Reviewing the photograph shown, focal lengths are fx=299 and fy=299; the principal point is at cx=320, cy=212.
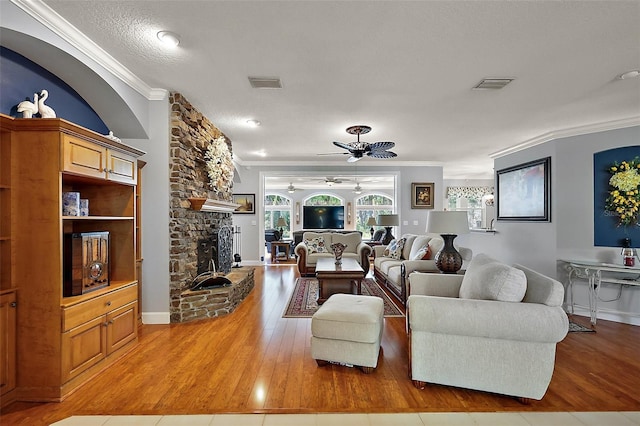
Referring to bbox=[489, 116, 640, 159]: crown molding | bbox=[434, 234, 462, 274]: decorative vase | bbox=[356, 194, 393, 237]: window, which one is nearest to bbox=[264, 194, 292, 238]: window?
bbox=[356, 194, 393, 237]: window

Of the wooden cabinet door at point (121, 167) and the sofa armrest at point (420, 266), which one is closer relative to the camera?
the wooden cabinet door at point (121, 167)

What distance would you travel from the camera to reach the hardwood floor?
2068 mm

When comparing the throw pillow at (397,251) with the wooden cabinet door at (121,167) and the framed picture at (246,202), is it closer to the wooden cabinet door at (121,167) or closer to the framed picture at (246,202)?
the framed picture at (246,202)

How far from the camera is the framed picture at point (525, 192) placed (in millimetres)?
4812

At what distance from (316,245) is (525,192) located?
164 inches

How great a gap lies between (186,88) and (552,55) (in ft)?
12.1

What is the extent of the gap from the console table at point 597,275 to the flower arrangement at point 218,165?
5228 mm

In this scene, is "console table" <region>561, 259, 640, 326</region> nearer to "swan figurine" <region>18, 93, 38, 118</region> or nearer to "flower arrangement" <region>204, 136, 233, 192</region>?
"flower arrangement" <region>204, 136, 233, 192</region>

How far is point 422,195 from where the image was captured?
778 cm

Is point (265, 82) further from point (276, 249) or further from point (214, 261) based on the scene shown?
point (276, 249)

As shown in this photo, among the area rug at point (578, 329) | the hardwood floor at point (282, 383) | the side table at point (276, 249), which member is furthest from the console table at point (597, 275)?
the side table at point (276, 249)

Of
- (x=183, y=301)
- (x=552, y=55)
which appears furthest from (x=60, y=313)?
(x=552, y=55)

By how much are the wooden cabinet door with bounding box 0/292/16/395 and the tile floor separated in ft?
1.79

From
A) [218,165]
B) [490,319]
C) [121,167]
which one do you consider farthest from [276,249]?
[490,319]
